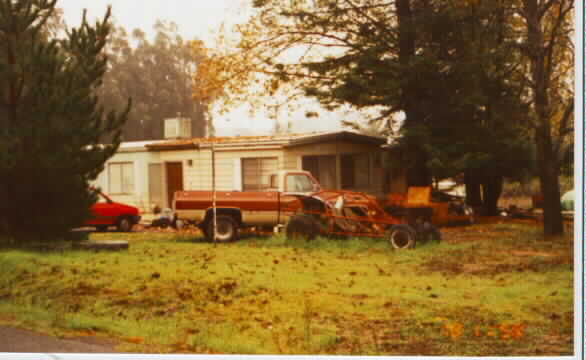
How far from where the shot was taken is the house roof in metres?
6.79

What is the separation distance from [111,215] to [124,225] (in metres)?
0.23

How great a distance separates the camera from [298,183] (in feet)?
22.4

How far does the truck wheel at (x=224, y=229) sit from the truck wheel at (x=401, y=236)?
1.71 m

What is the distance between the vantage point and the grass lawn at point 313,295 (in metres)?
5.87

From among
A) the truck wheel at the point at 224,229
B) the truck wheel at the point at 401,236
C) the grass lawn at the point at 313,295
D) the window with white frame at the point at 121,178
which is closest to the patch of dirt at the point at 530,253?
the grass lawn at the point at 313,295

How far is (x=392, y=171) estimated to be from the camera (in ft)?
22.0

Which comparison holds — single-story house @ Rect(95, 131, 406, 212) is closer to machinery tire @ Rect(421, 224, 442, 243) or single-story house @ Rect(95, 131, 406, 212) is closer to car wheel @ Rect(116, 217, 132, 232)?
car wheel @ Rect(116, 217, 132, 232)

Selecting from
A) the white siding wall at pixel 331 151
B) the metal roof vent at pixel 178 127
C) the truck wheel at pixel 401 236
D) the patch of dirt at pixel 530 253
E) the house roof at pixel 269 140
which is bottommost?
the patch of dirt at pixel 530 253

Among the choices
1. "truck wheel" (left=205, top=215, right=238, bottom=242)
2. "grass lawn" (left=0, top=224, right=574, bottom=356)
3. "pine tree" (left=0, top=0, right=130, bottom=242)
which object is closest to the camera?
"grass lawn" (left=0, top=224, right=574, bottom=356)

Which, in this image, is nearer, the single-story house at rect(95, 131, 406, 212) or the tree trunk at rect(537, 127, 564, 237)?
the tree trunk at rect(537, 127, 564, 237)

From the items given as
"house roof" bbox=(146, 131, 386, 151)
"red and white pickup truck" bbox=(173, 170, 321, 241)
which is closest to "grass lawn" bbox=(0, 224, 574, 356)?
"red and white pickup truck" bbox=(173, 170, 321, 241)

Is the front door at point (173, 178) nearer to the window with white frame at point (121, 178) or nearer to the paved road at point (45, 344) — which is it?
the window with white frame at point (121, 178)

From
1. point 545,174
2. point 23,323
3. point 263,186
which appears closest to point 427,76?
point 545,174

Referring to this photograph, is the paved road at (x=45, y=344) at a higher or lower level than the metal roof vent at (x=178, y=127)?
lower
